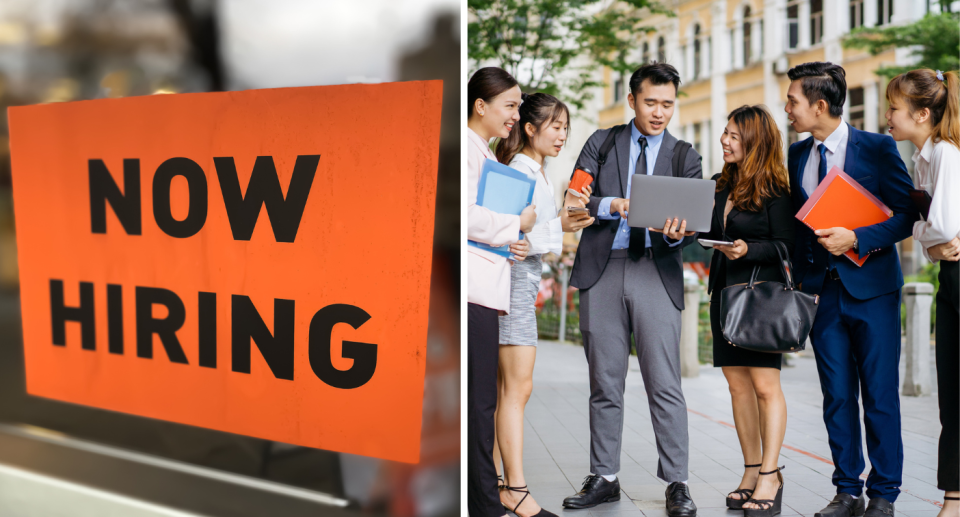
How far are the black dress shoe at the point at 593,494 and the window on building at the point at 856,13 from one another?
2150cm

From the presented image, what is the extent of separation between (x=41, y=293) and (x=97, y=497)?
96 cm

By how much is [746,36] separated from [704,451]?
2487cm

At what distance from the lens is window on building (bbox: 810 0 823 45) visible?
24125mm

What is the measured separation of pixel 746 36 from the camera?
27234mm

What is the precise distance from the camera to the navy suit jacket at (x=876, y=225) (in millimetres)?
3574

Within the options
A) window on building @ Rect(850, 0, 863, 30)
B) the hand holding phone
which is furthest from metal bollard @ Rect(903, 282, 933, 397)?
window on building @ Rect(850, 0, 863, 30)

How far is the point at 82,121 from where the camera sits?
347 cm

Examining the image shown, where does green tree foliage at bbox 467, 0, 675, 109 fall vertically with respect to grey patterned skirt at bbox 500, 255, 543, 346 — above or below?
above

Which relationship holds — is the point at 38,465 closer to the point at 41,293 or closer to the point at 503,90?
the point at 41,293

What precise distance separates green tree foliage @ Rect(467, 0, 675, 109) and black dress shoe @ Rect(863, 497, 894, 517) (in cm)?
762

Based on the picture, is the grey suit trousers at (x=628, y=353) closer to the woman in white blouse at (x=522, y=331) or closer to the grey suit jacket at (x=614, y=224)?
the grey suit jacket at (x=614, y=224)

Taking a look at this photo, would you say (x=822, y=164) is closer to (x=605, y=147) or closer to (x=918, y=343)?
(x=605, y=147)

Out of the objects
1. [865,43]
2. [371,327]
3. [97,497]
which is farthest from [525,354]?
[865,43]

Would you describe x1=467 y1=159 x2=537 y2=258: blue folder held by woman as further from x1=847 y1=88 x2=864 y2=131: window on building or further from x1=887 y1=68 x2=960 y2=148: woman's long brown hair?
x1=847 y1=88 x2=864 y2=131: window on building
